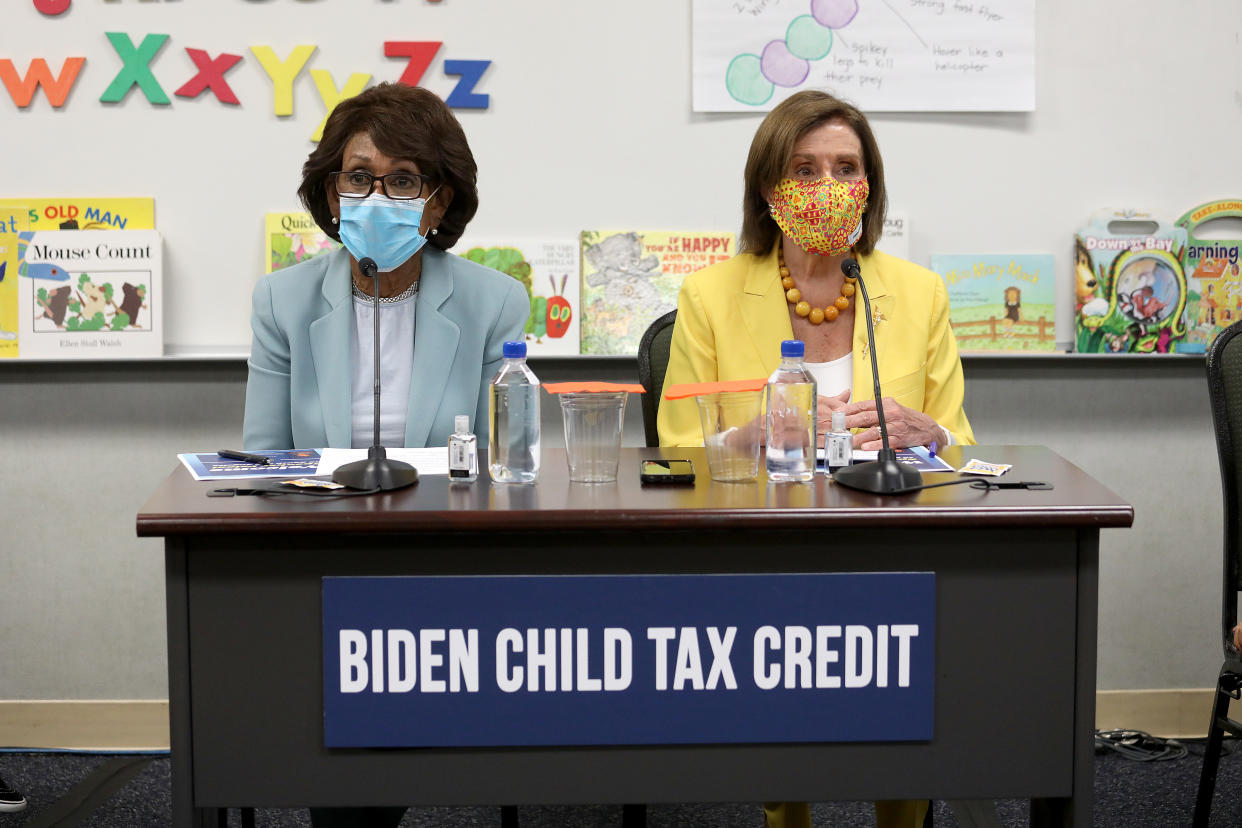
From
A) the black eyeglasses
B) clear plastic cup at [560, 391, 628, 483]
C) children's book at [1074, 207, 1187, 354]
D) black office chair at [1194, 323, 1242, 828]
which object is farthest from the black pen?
children's book at [1074, 207, 1187, 354]

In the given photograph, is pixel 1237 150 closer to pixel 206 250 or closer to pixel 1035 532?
pixel 1035 532

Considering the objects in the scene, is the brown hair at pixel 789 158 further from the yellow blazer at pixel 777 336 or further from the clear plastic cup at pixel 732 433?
the clear plastic cup at pixel 732 433

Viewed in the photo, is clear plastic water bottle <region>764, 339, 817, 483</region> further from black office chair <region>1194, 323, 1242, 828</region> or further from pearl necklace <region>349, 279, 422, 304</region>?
black office chair <region>1194, 323, 1242, 828</region>

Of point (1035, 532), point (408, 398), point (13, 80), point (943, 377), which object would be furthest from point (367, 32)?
point (1035, 532)

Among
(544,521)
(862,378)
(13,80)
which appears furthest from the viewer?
(13,80)

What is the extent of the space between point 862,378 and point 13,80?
2.24 meters

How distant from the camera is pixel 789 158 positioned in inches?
87.5

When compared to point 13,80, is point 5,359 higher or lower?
lower

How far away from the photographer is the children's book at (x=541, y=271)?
118 inches

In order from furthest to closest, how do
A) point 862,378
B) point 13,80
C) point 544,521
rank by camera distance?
point 13,80, point 862,378, point 544,521

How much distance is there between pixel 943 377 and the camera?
231 cm

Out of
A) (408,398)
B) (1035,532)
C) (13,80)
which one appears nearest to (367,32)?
(13,80)

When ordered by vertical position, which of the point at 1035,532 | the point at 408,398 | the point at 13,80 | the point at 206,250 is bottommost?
the point at 1035,532

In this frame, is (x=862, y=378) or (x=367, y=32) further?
(x=367, y=32)
